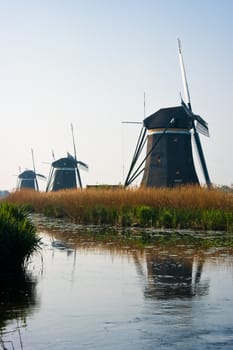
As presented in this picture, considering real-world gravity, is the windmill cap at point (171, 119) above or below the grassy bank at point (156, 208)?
above

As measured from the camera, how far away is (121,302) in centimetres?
820

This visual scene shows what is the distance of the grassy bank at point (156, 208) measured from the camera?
1997 centimetres

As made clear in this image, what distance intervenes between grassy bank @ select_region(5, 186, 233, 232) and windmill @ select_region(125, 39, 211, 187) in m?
8.24

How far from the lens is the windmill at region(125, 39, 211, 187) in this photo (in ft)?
109

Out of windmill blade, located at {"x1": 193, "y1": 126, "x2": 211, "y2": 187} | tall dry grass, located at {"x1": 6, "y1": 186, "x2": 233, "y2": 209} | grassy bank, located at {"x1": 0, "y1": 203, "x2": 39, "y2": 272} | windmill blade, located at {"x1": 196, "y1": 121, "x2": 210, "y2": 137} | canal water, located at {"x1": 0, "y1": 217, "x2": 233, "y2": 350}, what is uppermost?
windmill blade, located at {"x1": 196, "y1": 121, "x2": 210, "y2": 137}

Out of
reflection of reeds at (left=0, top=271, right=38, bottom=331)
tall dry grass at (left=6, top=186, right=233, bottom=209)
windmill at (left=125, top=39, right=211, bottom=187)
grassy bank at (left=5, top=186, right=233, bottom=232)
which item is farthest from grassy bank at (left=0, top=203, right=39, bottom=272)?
windmill at (left=125, top=39, right=211, bottom=187)

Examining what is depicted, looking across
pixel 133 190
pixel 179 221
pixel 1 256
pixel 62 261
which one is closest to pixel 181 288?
pixel 1 256

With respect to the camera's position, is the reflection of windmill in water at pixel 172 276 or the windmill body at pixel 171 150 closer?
the reflection of windmill in water at pixel 172 276

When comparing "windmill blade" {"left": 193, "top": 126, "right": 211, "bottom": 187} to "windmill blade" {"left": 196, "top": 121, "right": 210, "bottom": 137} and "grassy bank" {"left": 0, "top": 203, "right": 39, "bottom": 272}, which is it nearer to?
"windmill blade" {"left": 196, "top": 121, "right": 210, "bottom": 137}

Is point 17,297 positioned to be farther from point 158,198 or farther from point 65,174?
point 65,174

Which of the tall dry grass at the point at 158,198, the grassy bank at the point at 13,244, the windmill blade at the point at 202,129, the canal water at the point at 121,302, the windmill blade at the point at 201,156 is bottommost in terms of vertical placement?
the canal water at the point at 121,302

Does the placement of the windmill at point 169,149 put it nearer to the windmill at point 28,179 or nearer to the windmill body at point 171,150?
the windmill body at point 171,150

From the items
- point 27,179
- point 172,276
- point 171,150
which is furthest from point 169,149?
point 27,179

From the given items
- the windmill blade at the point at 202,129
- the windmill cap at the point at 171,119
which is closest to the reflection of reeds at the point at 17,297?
the windmill cap at the point at 171,119
